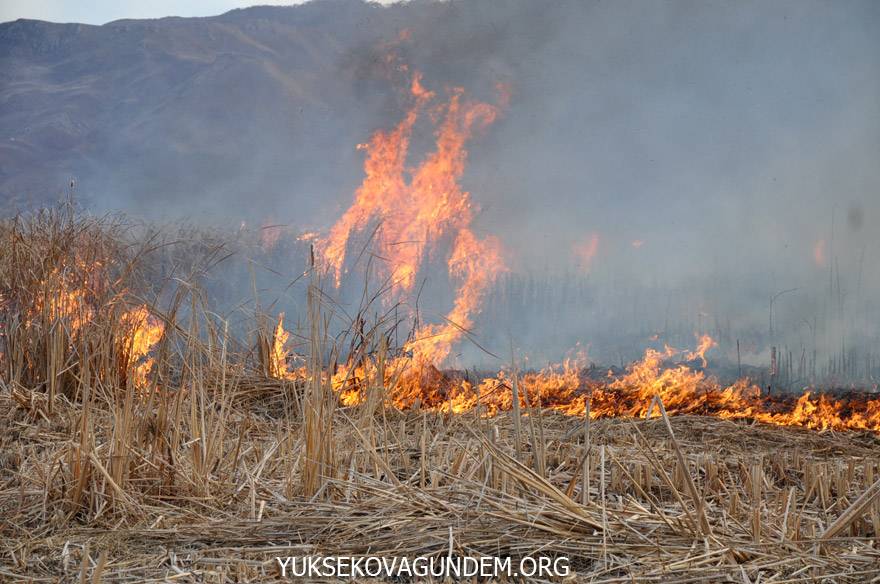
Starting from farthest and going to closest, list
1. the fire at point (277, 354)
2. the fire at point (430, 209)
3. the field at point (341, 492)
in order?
the fire at point (430, 209) → the fire at point (277, 354) → the field at point (341, 492)

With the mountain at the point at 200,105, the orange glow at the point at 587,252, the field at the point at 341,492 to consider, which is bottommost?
the field at the point at 341,492

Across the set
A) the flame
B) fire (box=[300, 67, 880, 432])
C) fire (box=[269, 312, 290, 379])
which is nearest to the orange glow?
fire (box=[300, 67, 880, 432])

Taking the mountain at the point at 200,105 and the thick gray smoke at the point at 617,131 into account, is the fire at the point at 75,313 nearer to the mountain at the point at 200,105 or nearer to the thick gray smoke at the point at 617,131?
the thick gray smoke at the point at 617,131

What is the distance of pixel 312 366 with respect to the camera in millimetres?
2533

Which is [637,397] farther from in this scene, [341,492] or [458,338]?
[341,492]

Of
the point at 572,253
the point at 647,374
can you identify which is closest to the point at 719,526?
the point at 647,374

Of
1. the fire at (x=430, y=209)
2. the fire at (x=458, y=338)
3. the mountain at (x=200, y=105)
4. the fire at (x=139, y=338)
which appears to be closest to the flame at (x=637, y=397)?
the fire at (x=458, y=338)

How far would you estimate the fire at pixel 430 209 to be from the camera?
9.88 metres

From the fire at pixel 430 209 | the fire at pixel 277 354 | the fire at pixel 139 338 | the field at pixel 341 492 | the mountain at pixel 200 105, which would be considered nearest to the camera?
the field at pixel 341 492

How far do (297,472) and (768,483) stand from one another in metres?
1.76

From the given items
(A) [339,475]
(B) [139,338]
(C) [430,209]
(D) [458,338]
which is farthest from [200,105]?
(A) [339,475]

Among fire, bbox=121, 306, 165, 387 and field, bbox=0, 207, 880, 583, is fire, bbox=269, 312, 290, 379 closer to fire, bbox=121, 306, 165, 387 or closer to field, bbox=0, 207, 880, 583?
field, bbox=0, 207, 880, 583

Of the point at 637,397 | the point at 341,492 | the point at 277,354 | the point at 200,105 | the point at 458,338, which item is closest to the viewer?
the point at 341,492

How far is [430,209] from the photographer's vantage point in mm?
10141
